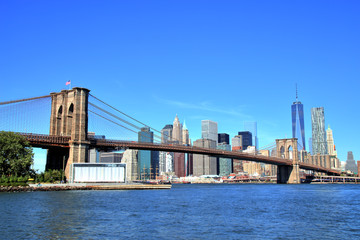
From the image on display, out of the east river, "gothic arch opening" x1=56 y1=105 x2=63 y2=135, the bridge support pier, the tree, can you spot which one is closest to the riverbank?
the tree

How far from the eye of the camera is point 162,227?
25453 mm

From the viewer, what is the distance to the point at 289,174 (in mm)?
141750

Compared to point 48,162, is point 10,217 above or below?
below

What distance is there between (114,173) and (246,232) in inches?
2170

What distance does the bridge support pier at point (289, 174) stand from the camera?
13812 centimetres

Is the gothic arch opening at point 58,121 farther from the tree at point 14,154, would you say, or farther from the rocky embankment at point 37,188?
the rocky embankment at point 37,188

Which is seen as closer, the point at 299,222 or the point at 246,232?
the point at 246,232

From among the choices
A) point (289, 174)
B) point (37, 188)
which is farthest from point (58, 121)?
point (289, 174)

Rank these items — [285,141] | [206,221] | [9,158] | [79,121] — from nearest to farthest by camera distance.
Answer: [206,221] → [9,158] → [79,121] → [285,141]

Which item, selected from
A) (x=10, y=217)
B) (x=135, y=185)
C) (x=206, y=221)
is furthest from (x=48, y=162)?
(x=206, y=221)

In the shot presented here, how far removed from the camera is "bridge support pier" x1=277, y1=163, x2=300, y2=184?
138m

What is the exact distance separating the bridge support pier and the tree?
97.8 m

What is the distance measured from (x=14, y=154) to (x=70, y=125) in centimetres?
1620

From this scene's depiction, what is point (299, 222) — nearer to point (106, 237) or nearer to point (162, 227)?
point (162, 227)
